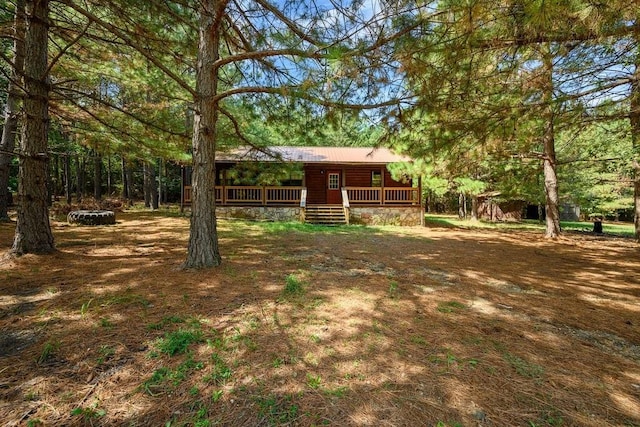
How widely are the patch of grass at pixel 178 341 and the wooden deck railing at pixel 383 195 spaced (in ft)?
40.5

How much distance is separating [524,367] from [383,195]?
12507mm

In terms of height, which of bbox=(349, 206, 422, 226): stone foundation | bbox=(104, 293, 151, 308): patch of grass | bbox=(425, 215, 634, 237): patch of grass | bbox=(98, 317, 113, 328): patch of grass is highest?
bbox=(349, 206, 422, 226): stone foundation

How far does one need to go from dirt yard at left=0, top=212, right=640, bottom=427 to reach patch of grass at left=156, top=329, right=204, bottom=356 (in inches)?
0.7

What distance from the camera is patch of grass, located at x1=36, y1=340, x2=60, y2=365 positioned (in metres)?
2.08

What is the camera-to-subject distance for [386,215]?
46.1 feet

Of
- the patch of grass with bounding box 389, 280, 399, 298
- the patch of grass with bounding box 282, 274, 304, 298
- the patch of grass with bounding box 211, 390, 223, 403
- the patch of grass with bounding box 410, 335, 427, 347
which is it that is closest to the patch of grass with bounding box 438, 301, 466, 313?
the patch of grass with bounding box 389, 280, 399, 298

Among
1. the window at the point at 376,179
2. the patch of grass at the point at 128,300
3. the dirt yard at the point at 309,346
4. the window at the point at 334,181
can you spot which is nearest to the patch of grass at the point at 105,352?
the dirt yard at the point at 309,346

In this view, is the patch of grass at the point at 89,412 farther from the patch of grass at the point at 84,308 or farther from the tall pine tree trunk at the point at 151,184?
the tall pine tree trunk at the point at 151,184

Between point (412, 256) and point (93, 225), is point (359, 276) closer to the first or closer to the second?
point (412, 256)

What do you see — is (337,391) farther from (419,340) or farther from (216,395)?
(419,340)

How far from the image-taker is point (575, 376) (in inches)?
81.6

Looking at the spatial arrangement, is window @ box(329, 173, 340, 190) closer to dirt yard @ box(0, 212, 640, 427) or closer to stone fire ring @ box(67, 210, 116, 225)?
stone fire ring @ box(67, 210, 116, 225)

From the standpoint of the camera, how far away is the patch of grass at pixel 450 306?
3239 mm

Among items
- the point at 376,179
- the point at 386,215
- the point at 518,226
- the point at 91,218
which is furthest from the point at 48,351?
the point at 518,226
